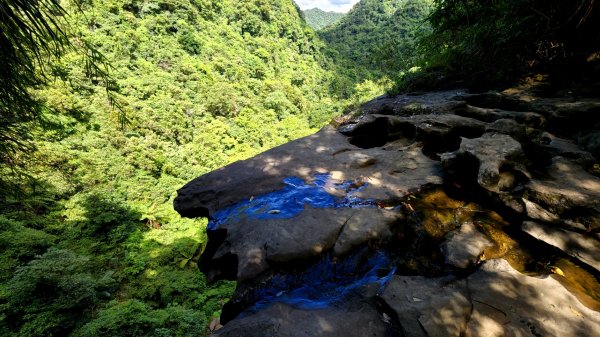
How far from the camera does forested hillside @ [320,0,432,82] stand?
2298 inches

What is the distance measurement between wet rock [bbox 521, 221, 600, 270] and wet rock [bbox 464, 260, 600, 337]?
1.55ft

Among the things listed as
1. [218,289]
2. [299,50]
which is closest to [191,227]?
[218,289]

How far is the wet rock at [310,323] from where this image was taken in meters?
2.22

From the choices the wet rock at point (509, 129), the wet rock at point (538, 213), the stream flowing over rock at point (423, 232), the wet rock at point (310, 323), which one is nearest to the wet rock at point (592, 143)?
the stream flowing over rock at point (423, 232)

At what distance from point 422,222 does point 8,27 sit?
13.9 feet

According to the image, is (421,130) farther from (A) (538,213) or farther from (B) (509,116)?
(A) (538,213)

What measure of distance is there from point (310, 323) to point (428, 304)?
926 millimetres

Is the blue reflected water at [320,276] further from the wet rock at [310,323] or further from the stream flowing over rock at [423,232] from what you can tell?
the wet rock at [310,323]

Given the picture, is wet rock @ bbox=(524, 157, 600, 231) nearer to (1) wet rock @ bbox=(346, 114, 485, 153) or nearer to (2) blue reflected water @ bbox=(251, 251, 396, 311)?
(1) wet rock @ bbox=(346, 114, 485, 153)

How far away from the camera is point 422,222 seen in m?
3.45

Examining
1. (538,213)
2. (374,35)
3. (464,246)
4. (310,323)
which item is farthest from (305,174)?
(374,35)

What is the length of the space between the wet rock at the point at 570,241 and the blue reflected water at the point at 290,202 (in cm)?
165

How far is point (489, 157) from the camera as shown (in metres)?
3.62

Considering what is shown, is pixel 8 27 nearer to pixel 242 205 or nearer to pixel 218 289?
pixel 242 205
